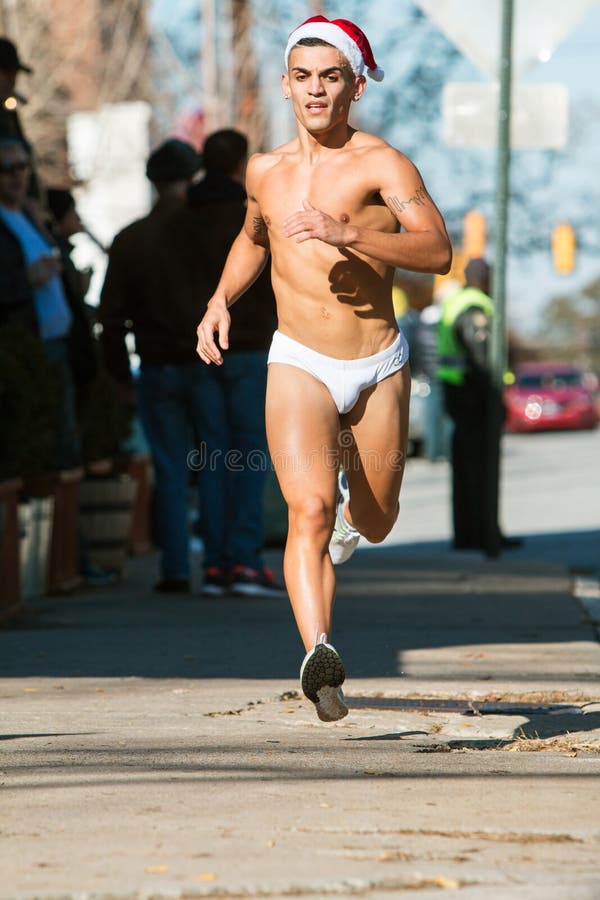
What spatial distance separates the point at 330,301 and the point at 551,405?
42.9 metres

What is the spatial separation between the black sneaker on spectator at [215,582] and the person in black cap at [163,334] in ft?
0.75

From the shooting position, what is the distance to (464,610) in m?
8.95

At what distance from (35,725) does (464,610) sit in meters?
3.81

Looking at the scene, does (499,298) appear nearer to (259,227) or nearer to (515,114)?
(515,114)

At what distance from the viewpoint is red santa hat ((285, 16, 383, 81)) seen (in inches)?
213

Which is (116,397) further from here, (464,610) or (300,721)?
(300,721)

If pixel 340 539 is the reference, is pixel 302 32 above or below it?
above

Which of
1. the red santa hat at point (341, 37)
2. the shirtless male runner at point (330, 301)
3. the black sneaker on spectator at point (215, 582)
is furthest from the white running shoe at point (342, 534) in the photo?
the black sneaker on spectator at point (215, 582)

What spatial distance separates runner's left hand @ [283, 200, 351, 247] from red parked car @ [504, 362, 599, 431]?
41.1m

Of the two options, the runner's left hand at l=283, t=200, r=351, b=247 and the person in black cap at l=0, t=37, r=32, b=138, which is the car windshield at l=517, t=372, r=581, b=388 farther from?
the runner's left hand at l=283, t=200, r=351, b=247

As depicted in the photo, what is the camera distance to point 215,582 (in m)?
9.55

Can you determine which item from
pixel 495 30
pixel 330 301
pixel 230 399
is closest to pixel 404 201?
pixel 330 301

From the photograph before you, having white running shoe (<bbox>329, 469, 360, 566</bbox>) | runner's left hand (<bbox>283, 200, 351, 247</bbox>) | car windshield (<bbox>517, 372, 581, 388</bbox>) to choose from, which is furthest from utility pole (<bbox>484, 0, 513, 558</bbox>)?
car windshield (<bbox>517, 372, 581, 388</bbox>)

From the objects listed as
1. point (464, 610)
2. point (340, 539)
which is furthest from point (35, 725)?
point (464, 610)
